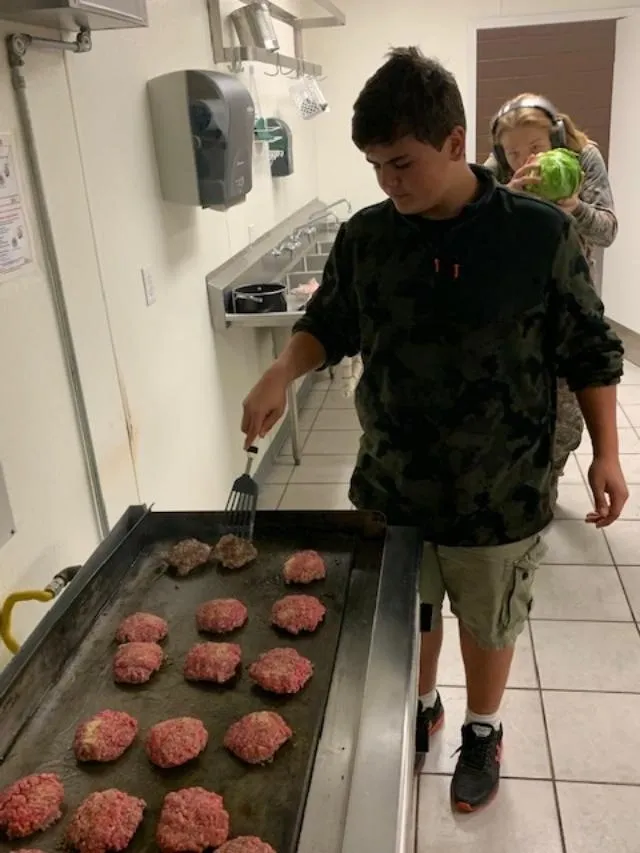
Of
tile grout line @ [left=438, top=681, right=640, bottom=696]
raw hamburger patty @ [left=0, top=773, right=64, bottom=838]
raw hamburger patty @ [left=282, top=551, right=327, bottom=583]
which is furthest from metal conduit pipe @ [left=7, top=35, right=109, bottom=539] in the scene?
tile grout line @ [left=438, top=681, right=640, bottom=696]

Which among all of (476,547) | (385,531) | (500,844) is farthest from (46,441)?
(500,844)

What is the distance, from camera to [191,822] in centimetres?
80

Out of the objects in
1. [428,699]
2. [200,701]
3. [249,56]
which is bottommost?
[428,699]

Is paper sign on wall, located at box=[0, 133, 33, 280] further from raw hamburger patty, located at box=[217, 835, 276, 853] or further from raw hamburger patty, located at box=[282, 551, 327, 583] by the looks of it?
raw hamburger patty, located at box=[217, 835, 276, 853]

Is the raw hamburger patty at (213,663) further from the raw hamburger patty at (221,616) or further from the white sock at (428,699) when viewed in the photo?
the white sock at (428,699)

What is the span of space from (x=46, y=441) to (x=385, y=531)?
66 cm

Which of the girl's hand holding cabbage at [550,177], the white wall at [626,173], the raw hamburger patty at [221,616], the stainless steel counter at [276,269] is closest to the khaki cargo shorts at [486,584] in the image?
the raw hamburger patty at [221,616]

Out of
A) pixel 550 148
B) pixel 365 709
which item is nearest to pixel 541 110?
pixel 550 148

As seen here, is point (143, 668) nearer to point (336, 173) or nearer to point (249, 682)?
point (249, 682)

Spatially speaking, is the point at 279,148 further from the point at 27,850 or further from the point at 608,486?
the point at 27,850

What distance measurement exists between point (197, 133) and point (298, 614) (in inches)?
55.7

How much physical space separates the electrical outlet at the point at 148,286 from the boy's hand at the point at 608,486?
119cm

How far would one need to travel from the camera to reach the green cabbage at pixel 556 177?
1.95 metres

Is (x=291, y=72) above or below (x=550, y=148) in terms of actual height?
above
